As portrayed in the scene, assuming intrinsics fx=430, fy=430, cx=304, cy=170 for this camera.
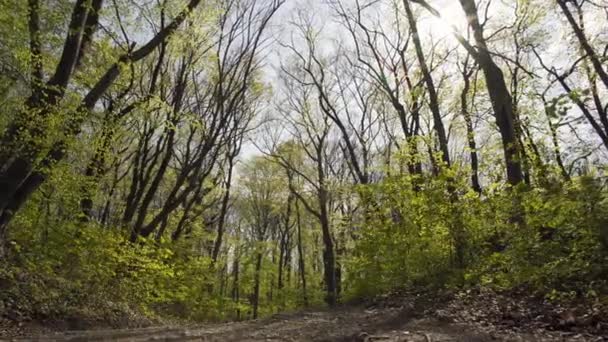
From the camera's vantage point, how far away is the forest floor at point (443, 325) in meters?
3.94

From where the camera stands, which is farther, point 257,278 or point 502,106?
point 257,278

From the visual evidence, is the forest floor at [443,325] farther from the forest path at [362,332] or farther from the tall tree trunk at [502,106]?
the tall tree trunk at [502,106]

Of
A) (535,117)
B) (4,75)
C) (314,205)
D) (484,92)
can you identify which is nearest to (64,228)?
(4,75)

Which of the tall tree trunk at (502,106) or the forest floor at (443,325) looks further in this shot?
the tall tree trunk at (502,106)

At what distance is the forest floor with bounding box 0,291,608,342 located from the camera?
3941 mm

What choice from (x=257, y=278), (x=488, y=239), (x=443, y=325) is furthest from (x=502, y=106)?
(x=257, y=278)

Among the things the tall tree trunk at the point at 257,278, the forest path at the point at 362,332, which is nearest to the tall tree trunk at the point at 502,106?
the forest path at the point at 362,332

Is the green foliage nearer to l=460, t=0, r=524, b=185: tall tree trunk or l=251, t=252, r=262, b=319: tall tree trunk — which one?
l=460, t=0, r=524, b=185: tall tree trunk

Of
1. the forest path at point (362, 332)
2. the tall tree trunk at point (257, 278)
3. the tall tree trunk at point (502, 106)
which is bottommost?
the forest path at point (362, 332)

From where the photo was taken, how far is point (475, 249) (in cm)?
693

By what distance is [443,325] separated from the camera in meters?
4.92

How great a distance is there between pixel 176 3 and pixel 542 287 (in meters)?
9.06

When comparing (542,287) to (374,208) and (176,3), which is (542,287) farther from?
(176,3)

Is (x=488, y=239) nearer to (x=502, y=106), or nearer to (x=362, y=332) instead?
(x=502, y=106)
